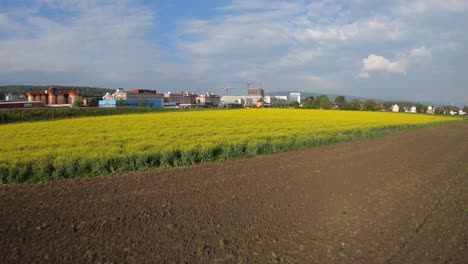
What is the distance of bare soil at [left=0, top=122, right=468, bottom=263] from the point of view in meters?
4.80

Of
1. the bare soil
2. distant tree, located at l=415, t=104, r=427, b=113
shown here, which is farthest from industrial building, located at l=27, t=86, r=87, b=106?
distant tree, located at l=415, t=104, r=427, b=113

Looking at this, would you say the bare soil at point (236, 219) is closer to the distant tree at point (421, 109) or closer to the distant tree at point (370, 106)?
the distant tree at point (370, 106)

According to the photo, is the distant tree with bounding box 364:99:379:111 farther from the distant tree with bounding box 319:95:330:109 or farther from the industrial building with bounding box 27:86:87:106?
the industrial building with bounding box 27:86:87:106

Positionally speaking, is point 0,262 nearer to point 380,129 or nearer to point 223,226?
point 223,226

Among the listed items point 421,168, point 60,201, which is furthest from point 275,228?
point 421,168

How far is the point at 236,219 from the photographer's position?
6141 millimetres

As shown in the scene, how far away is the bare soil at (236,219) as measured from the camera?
4797 mm

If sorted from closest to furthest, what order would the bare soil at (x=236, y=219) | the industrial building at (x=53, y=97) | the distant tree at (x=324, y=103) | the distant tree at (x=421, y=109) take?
1. the bare soil at (x=236, y=219)
2. the distant tree at (x=324, y=103)
3. the industrial building at (x=53, y=97)
4. the distant tree at (x=421, y=109)

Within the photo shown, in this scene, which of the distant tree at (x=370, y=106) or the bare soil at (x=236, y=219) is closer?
the bare soil at (x=236, y=219)

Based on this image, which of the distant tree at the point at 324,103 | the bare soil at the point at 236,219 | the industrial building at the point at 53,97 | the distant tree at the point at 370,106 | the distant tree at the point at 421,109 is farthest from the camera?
the distant tree at the point at 421,109

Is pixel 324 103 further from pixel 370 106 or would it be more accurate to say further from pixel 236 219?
pixel 236 219

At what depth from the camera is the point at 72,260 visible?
4.51 m

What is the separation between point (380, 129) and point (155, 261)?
32627mm

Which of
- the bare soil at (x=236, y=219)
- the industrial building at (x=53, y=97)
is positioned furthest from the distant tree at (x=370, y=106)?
the bare soil at (x=236, y=219)
